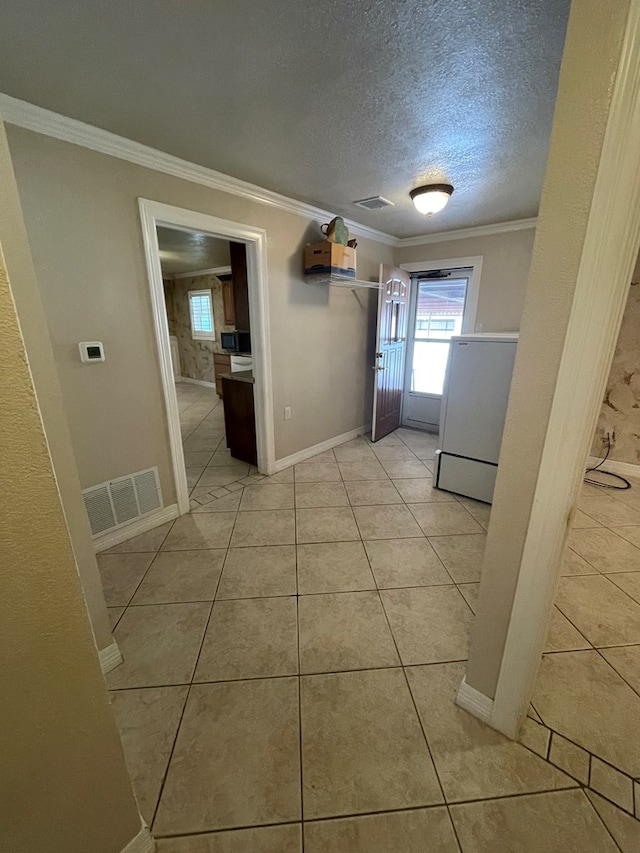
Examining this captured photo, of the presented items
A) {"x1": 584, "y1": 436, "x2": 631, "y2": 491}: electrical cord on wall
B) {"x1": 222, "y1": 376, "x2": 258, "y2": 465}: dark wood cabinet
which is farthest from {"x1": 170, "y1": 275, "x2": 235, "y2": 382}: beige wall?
{"x1": 584, "y1": 436, "x2": 631, "y2": 491}: electrical cord on wall

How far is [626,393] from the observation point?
2938 mm

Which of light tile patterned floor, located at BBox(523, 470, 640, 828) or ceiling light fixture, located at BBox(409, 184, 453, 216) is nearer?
light tile patterned floor, located at BBox(523, 470, 640, 828)

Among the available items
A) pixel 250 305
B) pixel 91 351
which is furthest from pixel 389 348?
pixel 91 351

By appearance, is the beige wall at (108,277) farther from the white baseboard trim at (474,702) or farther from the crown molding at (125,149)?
the white baseboard trim at (474,702)

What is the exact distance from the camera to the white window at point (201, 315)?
21.7ft

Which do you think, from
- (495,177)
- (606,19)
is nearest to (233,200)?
(495,177)

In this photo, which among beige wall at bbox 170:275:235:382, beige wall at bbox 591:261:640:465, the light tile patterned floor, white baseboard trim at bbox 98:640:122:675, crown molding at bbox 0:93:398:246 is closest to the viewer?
the light tile patterned floor

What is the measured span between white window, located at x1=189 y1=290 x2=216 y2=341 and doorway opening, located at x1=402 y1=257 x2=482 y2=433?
4.20 metres

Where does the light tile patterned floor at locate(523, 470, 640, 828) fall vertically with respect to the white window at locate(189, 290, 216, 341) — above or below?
below

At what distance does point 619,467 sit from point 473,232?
2759 millimetres

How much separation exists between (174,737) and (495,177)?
136 inches

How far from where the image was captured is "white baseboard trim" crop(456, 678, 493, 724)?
46.4 inches

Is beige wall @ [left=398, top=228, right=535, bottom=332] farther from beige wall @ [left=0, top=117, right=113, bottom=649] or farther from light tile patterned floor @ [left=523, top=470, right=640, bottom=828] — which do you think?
beige wall @ [left=0, top=117, right=113, bottom=649]

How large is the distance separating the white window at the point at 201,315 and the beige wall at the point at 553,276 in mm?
6624
